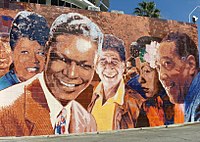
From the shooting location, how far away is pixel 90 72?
15.3 meters

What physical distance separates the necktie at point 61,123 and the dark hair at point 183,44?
664 cm

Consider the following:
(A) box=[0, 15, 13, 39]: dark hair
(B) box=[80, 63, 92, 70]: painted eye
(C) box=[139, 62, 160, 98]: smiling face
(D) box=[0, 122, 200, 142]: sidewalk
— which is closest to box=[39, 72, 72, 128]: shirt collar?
(D) box=[0, 122, 200, 142]: sidewalk

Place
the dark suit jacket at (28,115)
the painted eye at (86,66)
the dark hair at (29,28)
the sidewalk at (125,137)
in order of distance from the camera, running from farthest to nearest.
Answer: the painted eye at (86,66), the dark hair at (29,28), the dark suit jacket at (28,115), the sidewalk at (125,137)

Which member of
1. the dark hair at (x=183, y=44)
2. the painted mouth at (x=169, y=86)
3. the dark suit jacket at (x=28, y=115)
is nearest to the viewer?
the dark suit jacket at (x=28, y=115)

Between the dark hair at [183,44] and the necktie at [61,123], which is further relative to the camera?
the dark hair at [183,44]

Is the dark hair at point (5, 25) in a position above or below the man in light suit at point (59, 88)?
above

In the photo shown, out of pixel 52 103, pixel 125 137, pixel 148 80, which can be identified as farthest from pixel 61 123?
pixel 148 80

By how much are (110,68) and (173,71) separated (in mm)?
3831

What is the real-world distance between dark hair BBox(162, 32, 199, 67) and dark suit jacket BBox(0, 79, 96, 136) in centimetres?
719

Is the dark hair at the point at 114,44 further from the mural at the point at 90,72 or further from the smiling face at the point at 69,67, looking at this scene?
the smiling face at the point at 69,67

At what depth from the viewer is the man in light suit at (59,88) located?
1373cm

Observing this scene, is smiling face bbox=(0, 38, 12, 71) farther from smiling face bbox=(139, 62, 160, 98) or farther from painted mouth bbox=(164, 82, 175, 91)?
painted mouth bbox=(164, 82, 175, 91)

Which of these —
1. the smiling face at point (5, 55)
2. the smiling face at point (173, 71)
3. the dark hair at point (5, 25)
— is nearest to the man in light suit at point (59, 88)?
the smiling face at point (5, 55)

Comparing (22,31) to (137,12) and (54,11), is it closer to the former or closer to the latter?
(54,11)
